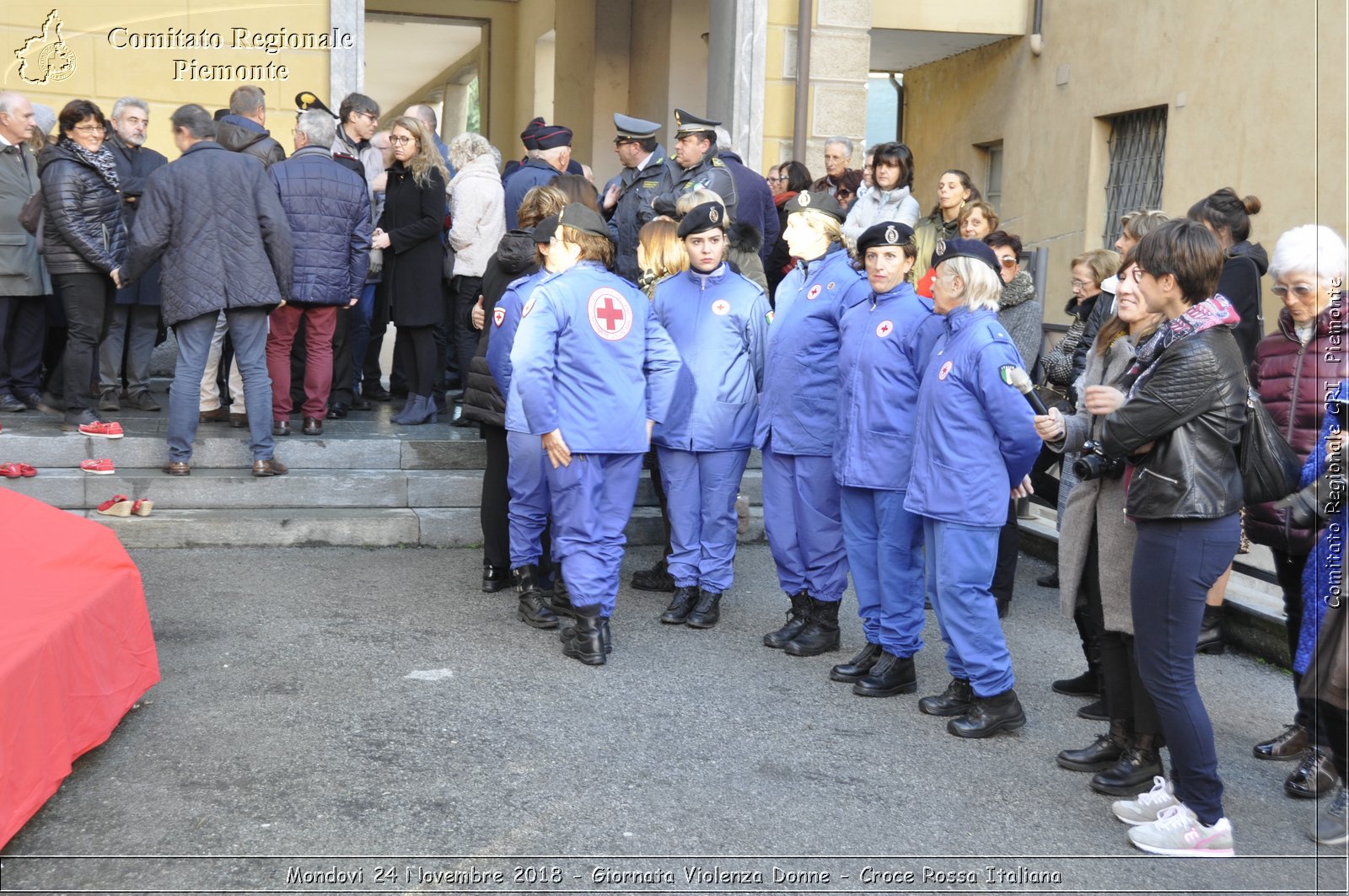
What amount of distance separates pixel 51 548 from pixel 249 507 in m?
2.91

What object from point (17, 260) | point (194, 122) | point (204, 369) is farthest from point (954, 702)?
point (17, 260)

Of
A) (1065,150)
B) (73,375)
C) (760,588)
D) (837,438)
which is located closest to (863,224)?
(760,588)

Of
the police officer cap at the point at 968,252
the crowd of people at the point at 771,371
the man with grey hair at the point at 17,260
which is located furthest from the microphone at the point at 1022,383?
the man with grey hair at the point at 17,260

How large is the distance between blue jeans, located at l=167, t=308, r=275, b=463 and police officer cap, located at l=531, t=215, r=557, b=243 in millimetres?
2169

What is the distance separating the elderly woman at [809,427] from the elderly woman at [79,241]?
3802 mm

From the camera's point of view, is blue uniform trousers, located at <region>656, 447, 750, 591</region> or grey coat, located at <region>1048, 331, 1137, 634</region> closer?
grey coat, located at <region>1048, 331, 1137, 634</region>

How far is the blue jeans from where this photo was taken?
6898 millimetres

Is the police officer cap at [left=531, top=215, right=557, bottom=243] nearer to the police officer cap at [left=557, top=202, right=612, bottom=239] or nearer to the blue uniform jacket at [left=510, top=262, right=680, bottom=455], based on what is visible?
the police officer cap at [left=557, top=202, right=612, bottom=239]

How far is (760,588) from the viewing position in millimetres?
6668

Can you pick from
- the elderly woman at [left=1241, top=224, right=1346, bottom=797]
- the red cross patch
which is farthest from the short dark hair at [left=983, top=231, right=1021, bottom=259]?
→ the red cross patch

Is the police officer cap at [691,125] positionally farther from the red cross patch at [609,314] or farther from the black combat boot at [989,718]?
the black combat boot at [989,718]

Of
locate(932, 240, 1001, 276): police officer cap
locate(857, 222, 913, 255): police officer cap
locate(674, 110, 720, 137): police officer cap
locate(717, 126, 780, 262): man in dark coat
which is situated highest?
locate(674, 110, 720, 137): police officer cap

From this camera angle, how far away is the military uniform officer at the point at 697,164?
23.8ft

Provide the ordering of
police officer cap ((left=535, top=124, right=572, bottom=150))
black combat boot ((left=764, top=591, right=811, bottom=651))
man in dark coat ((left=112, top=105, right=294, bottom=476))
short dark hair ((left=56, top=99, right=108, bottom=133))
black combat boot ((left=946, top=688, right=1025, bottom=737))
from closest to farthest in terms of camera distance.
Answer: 1. black combat boot ((left=946, top=688, right=1025, bottom=737))
2. black combat boot ((left=764, top=591, right=811, bottom=651))
3. man in dark coat ((left=112, top=105, right=294, bottom=476))
4. short dark hair ((left=56, top=99, right=108, bottom=133))
5. police officer cap ((left=535, top=124, right=572, bottom=150))
